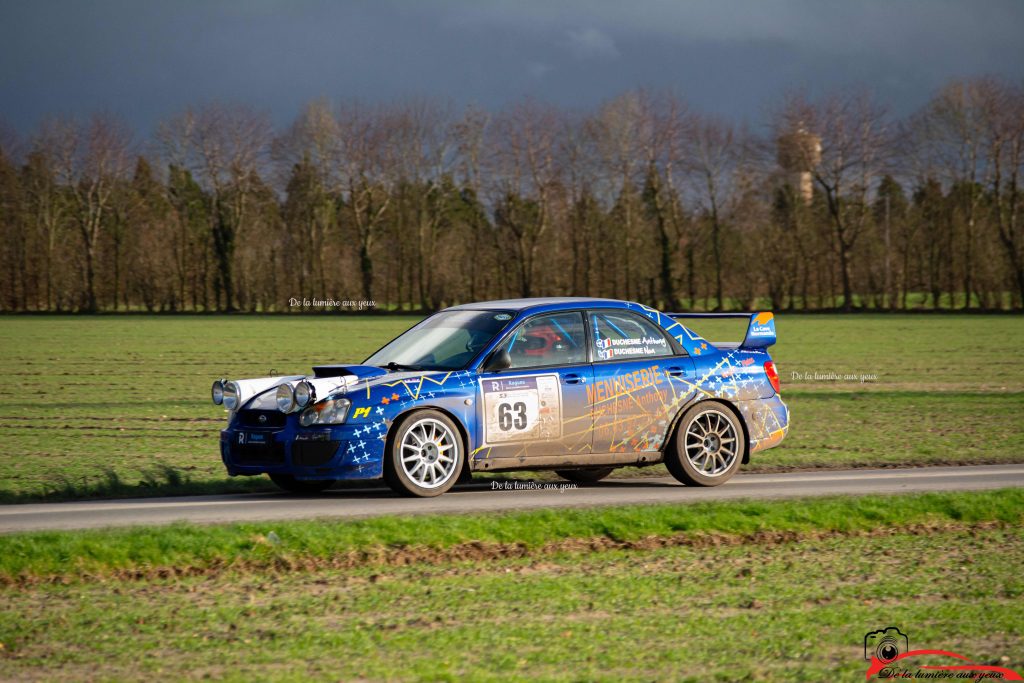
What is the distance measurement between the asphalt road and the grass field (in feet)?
3.19

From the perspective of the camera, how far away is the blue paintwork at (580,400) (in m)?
10.4

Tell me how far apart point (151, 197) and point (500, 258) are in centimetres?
2792

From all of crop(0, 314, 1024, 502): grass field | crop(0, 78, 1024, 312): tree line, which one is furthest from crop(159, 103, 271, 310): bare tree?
crop(0, 314, 1024, 502): grass field

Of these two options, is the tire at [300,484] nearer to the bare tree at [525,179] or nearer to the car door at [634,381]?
the car door at [634,381]

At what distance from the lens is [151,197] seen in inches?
3991

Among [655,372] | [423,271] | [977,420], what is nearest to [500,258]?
[423,271]

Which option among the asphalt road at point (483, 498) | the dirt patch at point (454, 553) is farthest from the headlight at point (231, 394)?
the dirt patch at point (454, 553)

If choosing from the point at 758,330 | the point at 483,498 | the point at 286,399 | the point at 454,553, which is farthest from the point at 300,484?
the point at 758,330

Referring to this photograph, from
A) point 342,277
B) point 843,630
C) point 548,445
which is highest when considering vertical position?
point 342,277

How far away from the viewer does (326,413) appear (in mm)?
10367

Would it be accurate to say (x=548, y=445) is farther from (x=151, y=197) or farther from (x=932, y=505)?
(x=151, y=197)

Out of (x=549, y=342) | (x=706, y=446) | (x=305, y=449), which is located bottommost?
(x=706, y=446)

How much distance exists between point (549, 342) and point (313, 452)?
2.24 meters

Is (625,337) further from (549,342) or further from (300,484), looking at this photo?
(300,484)
